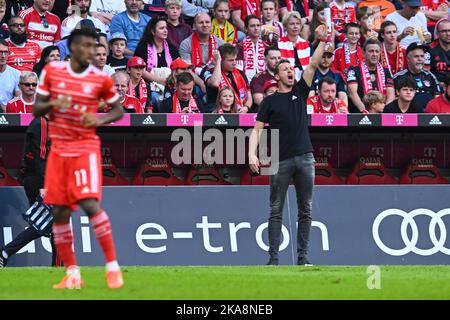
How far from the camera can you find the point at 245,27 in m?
18.6

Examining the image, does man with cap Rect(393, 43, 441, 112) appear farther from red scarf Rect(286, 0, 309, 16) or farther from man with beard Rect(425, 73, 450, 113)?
red scarf Rect(286, 0, 309, 16)

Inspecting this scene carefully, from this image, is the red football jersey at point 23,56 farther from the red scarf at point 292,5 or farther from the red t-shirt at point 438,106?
the red t-shirt at point 438,106

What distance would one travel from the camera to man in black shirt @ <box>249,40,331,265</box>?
514 inches

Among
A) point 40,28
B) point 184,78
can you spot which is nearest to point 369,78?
point 184,78

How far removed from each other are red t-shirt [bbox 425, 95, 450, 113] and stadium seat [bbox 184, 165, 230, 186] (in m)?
3.15

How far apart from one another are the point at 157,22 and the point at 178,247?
3.74 m

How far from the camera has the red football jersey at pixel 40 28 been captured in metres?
17.4

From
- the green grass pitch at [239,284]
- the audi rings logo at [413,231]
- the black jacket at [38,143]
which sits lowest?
the audi rings logo at [413,231]

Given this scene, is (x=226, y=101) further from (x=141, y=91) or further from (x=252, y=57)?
(x=252, y=57)

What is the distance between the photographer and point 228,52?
16828mm

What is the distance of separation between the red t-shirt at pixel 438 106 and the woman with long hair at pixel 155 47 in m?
3.99

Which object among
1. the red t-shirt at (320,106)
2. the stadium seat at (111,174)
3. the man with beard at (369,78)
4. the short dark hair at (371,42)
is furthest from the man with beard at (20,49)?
the short dark hair at (371,42)

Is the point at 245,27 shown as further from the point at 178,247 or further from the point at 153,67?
the point at 178,247

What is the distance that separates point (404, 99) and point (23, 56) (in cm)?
559
